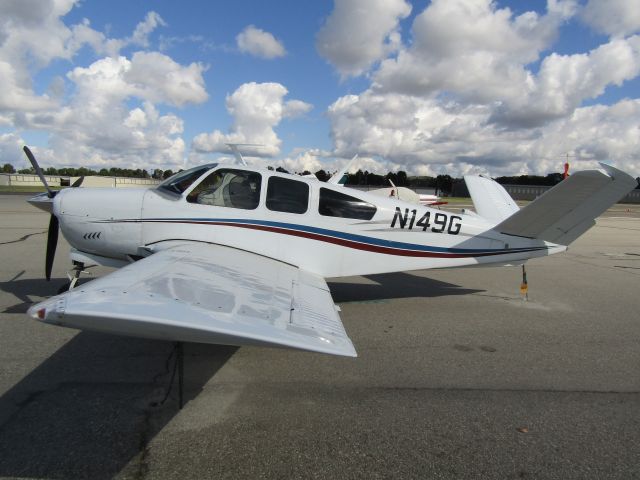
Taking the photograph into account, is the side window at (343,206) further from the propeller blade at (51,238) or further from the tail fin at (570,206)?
the propeller blade at (51,238)

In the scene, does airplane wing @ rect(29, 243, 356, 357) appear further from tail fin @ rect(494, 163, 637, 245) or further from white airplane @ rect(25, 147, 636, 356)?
tail fin @ rect(494, 163, 637, 245)

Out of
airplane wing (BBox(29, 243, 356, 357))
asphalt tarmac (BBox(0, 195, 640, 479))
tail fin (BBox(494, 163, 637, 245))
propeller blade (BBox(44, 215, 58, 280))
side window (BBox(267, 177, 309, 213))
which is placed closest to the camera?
airplane wing (BBox(29, 243, 356, 357))

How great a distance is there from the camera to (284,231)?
17.2 feet

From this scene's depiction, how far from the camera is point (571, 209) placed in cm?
567

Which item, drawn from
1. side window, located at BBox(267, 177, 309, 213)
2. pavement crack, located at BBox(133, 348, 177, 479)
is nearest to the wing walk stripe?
side window, located at BBox(267, 177, 309, 213)

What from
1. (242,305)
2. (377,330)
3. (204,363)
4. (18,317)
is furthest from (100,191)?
(377,330)

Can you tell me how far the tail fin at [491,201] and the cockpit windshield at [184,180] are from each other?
14.6 feet

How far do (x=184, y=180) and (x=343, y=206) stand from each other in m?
2.10

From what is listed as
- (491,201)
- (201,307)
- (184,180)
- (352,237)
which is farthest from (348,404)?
(491,201)

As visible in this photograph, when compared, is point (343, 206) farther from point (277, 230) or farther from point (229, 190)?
point (229, 190)

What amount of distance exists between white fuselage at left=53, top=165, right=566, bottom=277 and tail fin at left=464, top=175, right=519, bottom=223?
1165 mm

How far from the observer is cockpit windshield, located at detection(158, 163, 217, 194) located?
206 inches

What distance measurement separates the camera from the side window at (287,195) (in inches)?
207

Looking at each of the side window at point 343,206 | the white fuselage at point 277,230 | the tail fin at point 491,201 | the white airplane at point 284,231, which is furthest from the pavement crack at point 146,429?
the tail fin at point 491,201
